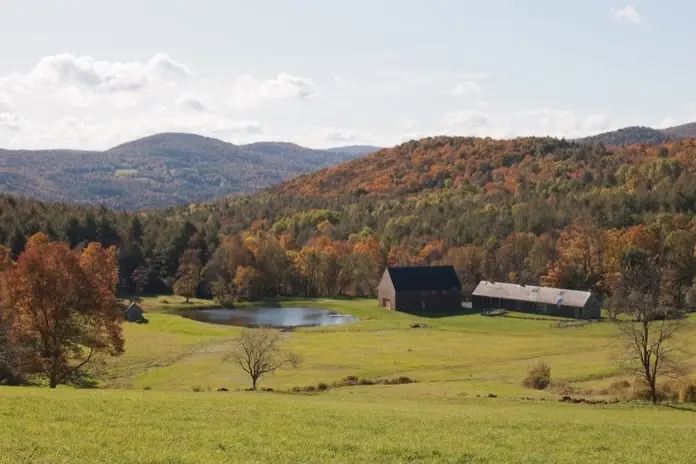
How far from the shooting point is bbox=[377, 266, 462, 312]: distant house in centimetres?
11794

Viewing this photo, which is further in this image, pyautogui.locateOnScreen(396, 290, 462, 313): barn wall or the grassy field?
pyautogui.locateOnScreen(396, 290, 462, 313): barn wall

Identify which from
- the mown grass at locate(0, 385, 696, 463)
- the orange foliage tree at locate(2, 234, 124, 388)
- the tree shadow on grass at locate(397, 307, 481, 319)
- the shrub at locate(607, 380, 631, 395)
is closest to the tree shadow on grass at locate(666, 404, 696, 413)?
the shrub at locate(607, 380, 631, 395)

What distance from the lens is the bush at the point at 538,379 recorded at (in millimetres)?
50906

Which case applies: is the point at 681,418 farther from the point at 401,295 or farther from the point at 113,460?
the point at 401,295

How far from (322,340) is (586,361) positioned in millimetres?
31901

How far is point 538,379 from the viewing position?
51.3 meters

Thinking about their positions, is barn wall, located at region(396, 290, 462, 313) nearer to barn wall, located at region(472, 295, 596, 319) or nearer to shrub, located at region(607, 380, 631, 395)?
barn wall, located at region(472, 295, 596, 319)

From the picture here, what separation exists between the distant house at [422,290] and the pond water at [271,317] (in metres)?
9.58

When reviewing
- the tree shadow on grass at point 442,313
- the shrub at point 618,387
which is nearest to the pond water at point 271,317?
the tree shadow on grass at point 442,313

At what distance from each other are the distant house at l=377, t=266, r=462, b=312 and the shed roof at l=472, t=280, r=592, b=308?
421cm

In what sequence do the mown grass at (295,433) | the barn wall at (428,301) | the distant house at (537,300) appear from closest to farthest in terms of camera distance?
the mown grass at (295,433) < the distant house at (537,300) < the barn wall at (428,301)

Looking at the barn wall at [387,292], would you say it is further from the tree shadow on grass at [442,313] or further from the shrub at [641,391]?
the shrub at [641,391]

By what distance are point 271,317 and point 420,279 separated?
24982mm

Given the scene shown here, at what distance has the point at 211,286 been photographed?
5340 inches
